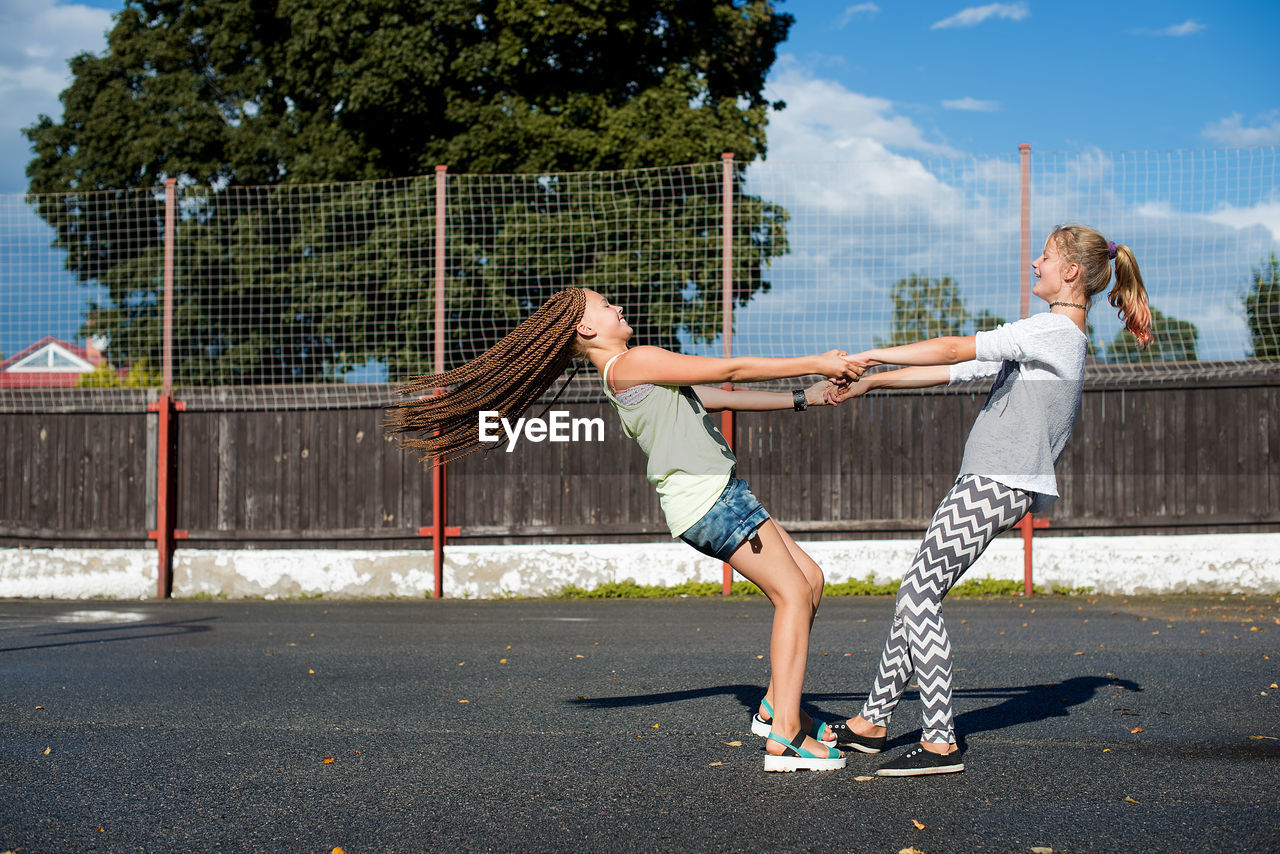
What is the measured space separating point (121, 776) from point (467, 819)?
1428 millimetres

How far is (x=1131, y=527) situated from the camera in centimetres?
952

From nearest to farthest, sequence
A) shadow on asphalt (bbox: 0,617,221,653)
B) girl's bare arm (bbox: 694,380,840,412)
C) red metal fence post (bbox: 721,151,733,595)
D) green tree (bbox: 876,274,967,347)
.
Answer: girl's bare arm (bbox: 694,380,840,412)
shadow on asphalt (bbox: 0,617,221,653)
green tree (bbox: 876,274,967,347)
red metal fence post (bbox: 721,151,733,595)

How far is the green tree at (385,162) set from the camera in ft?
34.3

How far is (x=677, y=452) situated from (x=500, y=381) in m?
0.82

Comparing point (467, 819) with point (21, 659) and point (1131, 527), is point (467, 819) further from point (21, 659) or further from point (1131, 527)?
point (1131, 527)

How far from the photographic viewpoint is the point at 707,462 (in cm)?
384

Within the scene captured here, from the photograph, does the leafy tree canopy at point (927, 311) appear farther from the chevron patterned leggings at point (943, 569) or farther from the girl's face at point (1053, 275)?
the chevron patterned leggings at point (943, 569)

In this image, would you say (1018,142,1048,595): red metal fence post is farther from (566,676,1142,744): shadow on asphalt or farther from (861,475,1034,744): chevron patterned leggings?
(861,475,1034,744): chevron patterned leggings

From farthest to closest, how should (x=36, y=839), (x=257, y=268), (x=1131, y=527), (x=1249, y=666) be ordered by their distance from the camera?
(x=257, y=268)
(x=1131, y=527)
(x=1249, y=666)
(x=36, y=839)

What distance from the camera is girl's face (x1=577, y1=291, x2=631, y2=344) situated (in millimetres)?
3973

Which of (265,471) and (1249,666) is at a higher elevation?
(265,471)

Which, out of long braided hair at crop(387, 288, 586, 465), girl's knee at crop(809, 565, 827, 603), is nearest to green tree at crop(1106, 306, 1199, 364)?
girl's knee at crop(809, 565, 827, 603)

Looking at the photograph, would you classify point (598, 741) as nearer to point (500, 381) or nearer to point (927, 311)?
point (500, 381)

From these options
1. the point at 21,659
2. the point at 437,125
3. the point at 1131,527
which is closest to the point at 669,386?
the point at 21,659
